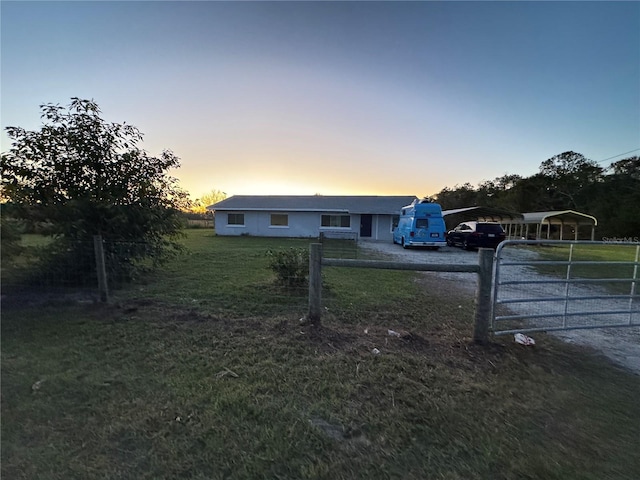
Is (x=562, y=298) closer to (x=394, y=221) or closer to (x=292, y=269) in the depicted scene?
(x=292, y=269)

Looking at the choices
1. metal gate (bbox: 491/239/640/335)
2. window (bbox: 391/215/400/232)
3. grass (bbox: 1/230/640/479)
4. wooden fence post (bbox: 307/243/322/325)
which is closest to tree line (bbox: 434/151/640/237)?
window (bbox: 391/215/400/232)

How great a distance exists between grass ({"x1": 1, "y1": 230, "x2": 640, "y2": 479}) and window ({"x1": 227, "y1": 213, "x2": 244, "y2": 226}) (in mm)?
21506

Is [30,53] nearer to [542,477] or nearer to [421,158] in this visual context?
[542,477]

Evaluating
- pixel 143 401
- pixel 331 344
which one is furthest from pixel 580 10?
pixel 143 401

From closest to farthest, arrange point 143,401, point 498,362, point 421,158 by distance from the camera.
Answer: point 143,401 < point 498,362 < point 421,158

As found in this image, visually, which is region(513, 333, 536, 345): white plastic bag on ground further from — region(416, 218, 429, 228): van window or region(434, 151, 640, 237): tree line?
region(434, 151, 640, 237): tree line

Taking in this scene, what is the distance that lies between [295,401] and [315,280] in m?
1.79

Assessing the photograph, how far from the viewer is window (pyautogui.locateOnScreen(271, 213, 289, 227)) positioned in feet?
84.0

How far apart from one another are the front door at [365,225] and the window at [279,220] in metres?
6.54

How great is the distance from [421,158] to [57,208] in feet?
52.2

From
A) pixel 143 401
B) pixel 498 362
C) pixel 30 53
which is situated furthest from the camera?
pixel 30 53

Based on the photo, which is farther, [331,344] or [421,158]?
[421,158]

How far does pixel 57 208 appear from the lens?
5.87 m

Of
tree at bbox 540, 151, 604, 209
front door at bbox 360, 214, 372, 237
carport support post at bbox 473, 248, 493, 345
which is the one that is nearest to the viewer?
carport support post at bbox 473, 248, 493, 345
